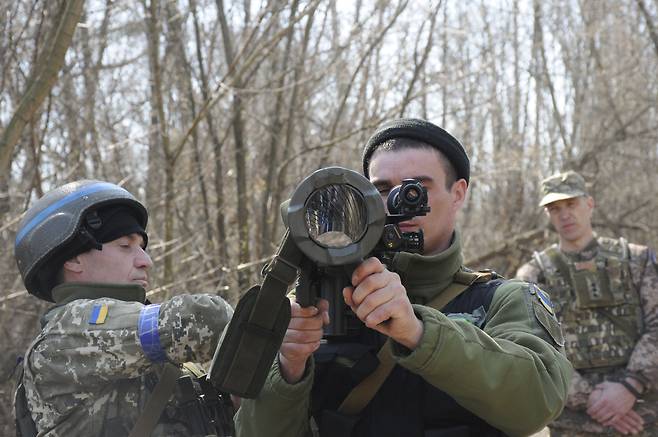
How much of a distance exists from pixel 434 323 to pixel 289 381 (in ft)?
1.40

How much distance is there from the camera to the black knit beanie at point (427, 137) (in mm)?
2041

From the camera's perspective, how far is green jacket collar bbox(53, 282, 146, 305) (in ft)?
7.65

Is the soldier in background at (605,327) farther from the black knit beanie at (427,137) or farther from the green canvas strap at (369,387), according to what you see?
the green canvas strap at (369,387)

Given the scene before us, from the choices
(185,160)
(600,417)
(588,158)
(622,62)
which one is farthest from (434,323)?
(622,62)

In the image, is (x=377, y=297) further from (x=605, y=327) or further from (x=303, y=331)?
(x=605, y=327)

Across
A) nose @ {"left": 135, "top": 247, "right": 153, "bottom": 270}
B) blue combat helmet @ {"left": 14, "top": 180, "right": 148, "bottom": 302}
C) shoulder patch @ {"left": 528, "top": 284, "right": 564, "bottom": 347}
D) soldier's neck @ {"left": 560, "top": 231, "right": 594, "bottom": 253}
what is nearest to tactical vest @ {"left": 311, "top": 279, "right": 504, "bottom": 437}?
shoulder patch @ {"left": 528, "top": 284, "right": 564, "bottom": 347}

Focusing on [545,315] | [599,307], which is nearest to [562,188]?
[599,307]

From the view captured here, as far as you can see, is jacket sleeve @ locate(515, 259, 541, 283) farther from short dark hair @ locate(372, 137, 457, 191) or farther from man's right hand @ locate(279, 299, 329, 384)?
man's right hand @ locate(279, 299, 329, 384)

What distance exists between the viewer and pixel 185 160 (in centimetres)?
681

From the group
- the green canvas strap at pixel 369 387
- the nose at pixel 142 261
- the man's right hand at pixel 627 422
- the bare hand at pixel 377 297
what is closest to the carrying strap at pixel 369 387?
the green canvas strap at pixel 369 387

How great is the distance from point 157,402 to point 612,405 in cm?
302

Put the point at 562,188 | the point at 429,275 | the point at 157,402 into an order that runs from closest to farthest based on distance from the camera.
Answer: the point at 429,275 → the point at 157,402 → the point at 562,188

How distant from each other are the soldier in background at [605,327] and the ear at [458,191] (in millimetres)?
2598

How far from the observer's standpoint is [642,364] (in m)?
4.30
